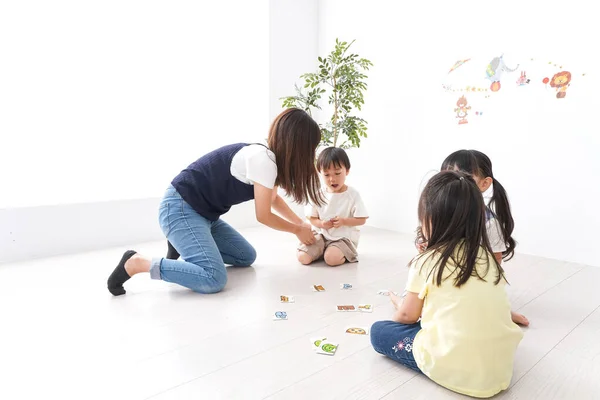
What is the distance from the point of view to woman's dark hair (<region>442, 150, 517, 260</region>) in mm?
2123

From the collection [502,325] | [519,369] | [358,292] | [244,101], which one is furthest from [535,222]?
[244,101]

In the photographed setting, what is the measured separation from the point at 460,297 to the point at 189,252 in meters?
1.49

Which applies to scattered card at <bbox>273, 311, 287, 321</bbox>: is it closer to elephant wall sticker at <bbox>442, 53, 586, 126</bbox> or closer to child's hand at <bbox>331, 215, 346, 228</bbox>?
child's hand at <bbox>331, 215, 346, 228</bbox>

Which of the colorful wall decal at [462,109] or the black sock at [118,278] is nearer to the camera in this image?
the black sock at [118,278]

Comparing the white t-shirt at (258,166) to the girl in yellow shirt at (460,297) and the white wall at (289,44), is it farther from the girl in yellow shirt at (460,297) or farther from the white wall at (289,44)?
the white wall at (289,44)

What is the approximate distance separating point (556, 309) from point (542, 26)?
1966 mm

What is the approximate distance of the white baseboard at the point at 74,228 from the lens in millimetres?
3121

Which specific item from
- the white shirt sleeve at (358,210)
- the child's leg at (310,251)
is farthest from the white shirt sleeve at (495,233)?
the child's leg at (310,251)

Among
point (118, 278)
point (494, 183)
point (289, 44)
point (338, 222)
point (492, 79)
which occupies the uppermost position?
point (289, 44)

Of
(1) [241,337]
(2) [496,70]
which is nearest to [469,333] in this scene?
(1) [241,337]

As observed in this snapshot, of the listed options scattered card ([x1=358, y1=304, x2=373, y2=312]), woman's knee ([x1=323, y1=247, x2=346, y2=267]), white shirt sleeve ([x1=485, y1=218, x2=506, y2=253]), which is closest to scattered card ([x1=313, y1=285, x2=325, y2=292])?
scattered card ([x1=358, y1=304, x2=373, y2=312])

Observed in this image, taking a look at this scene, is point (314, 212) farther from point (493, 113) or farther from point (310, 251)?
point (493, 113)

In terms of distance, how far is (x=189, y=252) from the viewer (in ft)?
7.98

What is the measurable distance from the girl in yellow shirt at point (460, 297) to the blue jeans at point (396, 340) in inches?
2.8
